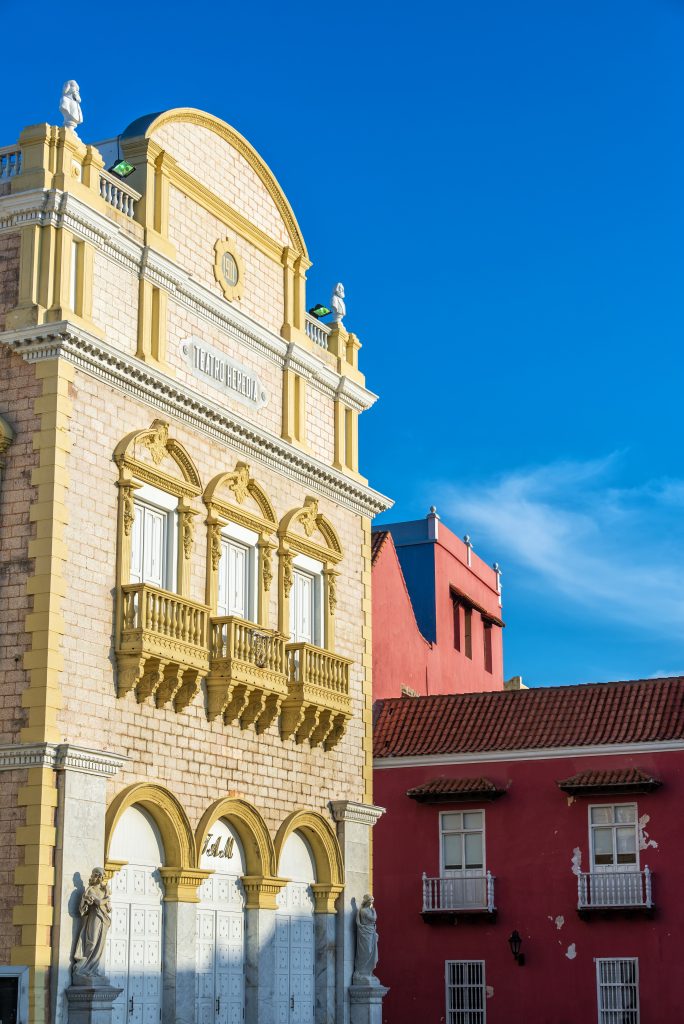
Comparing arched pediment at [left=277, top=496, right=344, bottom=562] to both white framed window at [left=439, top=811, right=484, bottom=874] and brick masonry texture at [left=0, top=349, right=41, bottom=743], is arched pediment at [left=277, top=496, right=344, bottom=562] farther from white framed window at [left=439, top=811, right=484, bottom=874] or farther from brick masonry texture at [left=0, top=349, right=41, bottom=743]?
white framed window at [left=439, top=811, right=484, bottom=874]

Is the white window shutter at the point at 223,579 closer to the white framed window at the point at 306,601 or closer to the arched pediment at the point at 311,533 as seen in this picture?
the arched pediment at the point at 311,533

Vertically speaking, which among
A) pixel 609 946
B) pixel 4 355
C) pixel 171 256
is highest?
pixel 171 256

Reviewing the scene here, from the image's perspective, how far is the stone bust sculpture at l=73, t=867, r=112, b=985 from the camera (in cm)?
2036

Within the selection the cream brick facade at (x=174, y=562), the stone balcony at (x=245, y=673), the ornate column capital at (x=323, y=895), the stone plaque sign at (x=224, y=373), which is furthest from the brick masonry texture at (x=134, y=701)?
the ornate column capital at (x=323, y=895)

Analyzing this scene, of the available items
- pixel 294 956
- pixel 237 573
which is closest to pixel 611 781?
pixel 294 956

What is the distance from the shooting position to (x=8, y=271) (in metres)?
22.7

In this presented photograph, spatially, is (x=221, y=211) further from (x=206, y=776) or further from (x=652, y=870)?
(x=652, y=870)

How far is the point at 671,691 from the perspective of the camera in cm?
3097

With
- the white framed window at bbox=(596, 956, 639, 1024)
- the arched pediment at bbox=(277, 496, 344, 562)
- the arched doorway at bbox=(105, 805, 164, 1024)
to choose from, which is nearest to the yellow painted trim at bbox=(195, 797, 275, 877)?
the arched doorway at bbox=(105, 805, 164, 1024)

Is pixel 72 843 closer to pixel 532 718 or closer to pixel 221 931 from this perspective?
pixel 221 931

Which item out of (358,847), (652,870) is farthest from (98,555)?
(652,870)

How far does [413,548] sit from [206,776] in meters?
16.8

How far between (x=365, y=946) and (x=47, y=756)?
8944 mm

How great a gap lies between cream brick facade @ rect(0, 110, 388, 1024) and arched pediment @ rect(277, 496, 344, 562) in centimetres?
6
